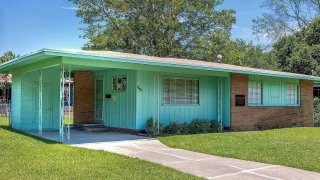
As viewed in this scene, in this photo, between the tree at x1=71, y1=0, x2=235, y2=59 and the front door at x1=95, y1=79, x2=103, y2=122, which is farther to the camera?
the tree at x1=71, y1=0, x2=235, y2=59

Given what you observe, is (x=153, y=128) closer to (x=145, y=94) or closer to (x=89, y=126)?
(x=145, y=94)

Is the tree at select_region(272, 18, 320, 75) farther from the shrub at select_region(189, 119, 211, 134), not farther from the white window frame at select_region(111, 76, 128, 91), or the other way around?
the white window frame at select_region(111, 76, 128, 91)

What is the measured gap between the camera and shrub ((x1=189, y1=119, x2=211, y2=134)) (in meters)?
15.4

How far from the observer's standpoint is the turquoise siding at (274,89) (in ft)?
60.8

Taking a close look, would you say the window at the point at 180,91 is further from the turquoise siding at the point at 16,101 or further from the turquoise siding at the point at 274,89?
the turquoise siding at the point at 16,101

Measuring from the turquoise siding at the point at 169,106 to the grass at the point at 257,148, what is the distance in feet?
6.62

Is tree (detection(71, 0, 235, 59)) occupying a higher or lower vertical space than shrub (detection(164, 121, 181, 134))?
higher

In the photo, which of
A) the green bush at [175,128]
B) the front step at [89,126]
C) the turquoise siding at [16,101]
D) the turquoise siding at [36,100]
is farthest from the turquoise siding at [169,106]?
the turquoise siding at [16,101]

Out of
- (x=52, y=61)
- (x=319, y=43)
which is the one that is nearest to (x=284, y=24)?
(x=319, y=43)

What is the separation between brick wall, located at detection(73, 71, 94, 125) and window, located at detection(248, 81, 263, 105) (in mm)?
7014

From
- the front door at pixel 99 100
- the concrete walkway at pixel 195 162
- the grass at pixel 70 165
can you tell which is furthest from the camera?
the front door at pixel 99 100

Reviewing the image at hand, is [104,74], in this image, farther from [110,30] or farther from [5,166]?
[110,30]

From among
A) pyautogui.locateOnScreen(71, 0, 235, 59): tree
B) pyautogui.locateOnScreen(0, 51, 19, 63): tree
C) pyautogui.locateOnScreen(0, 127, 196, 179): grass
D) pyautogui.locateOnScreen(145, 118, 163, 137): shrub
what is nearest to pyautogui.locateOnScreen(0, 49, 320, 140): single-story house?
pyautogui.locateOnScreen(145, 118, 163, 137): shrub

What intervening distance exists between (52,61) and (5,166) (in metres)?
4.83
